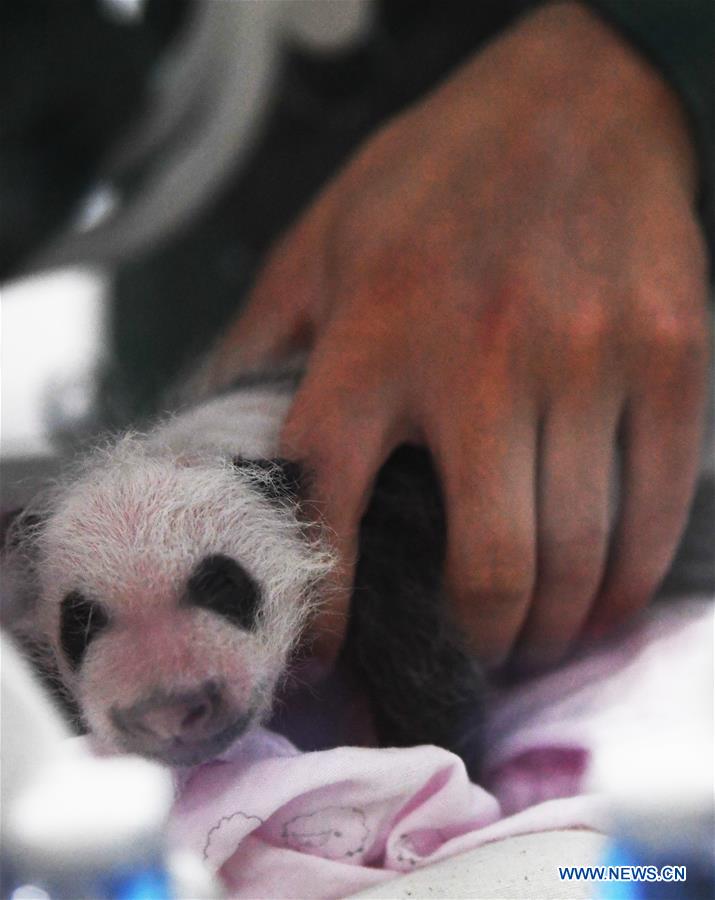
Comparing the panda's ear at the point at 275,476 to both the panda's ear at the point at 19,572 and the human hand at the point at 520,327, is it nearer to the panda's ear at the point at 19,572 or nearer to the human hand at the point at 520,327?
the human hand at the point at 520,327

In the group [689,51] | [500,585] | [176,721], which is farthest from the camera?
[689,51]

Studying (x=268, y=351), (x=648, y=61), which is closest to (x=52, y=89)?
(x=268, y=351)

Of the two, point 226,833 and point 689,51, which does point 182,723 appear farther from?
point 689,51

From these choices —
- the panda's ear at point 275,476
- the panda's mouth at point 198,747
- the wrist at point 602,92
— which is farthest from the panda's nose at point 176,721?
the wrist at point 602,92

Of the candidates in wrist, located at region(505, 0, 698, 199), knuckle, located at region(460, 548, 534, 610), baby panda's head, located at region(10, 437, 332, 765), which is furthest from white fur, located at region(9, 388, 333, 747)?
wrist, located at region(505, 0, 698, 199)

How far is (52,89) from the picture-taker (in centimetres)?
88

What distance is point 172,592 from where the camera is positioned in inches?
18.1

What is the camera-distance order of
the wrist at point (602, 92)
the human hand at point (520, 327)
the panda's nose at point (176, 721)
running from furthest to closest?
the wrist at point (602, 92)
the human hand at point (520, 327)
the panda's nose at point (176, 721)

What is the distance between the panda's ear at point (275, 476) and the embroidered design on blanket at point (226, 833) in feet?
0.56

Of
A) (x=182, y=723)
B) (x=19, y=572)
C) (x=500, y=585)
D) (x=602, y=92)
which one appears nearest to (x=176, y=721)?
(x=182, y=723)

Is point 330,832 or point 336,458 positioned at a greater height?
point 336,458

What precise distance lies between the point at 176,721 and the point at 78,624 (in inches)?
2.8

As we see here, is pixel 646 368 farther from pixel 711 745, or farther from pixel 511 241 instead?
pixel 711 745

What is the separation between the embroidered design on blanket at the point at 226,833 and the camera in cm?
49
